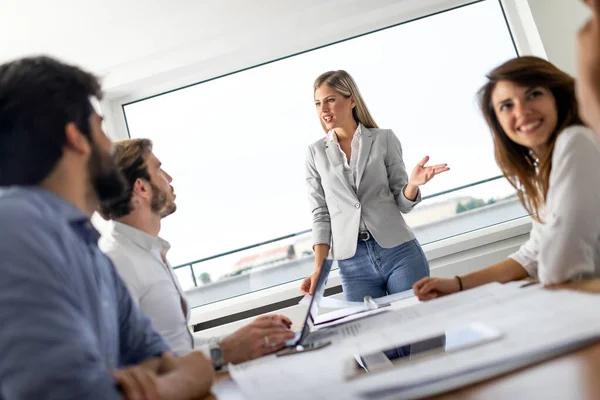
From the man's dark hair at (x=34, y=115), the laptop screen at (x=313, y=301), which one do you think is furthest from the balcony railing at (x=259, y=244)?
the man's dark hair at (x=34, y=115)

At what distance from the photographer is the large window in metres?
3.48

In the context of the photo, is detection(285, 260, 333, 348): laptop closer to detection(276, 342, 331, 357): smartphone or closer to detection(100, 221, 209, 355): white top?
detection(276, 342, 331, 357): smartphone

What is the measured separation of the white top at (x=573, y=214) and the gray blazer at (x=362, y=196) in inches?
42.9

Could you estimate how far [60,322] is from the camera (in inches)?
24.5

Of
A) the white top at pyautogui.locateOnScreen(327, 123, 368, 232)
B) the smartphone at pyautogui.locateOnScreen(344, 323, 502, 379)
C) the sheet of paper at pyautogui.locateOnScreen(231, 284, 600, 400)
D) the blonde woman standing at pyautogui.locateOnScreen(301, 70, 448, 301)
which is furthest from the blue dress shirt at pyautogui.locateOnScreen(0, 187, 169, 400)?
the white top at pyautogui.locateOnScreen(327, 123, 368, 232)

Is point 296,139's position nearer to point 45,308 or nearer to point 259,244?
point 259,244

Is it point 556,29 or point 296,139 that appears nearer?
point 556,29

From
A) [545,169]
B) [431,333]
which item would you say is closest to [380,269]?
[545,169]

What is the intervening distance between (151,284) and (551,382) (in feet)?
3.79

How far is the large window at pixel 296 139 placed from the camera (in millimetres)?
3480

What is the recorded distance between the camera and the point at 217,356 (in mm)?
1276

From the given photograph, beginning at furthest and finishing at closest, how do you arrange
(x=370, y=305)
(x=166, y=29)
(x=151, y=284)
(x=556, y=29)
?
(x=556, y=29) → (x=166, y=29) → (x=370, y=305) → (x=151, y=284)

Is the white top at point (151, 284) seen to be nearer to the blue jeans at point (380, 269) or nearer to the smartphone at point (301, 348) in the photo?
the smartphone at point (301, 348)

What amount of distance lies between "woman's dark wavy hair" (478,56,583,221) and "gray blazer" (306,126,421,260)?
70 centimetres
